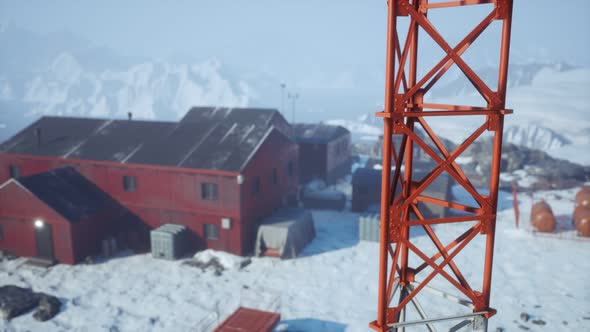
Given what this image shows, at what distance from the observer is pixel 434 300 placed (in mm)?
22719

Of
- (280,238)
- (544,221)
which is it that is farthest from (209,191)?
(544,221)

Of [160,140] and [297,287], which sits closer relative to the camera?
[297,287]

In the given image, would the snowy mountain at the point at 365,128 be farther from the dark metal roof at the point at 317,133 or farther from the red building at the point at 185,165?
the red building at the point at 185,165

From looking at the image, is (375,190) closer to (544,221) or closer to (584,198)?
(544,221)

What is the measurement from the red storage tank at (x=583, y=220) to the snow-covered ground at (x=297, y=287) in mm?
827

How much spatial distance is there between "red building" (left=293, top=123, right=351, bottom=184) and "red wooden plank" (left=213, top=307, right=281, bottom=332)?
80.9 ft

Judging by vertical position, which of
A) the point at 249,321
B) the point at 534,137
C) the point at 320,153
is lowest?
the point at 534,137

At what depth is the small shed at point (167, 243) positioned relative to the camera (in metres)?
27.3

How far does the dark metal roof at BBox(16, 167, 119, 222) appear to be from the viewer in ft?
88.5

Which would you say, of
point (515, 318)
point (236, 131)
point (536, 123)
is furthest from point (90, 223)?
point (536, 123)

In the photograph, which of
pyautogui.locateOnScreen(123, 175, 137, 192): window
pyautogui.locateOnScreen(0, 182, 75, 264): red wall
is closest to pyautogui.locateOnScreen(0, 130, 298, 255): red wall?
pyautogui.locateOnScreen(123, 175, 137, 192): window

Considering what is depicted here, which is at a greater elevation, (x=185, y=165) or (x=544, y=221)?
(x=185, y=165)

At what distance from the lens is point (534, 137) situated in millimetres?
90250

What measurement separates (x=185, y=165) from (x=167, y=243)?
4.88 metres
